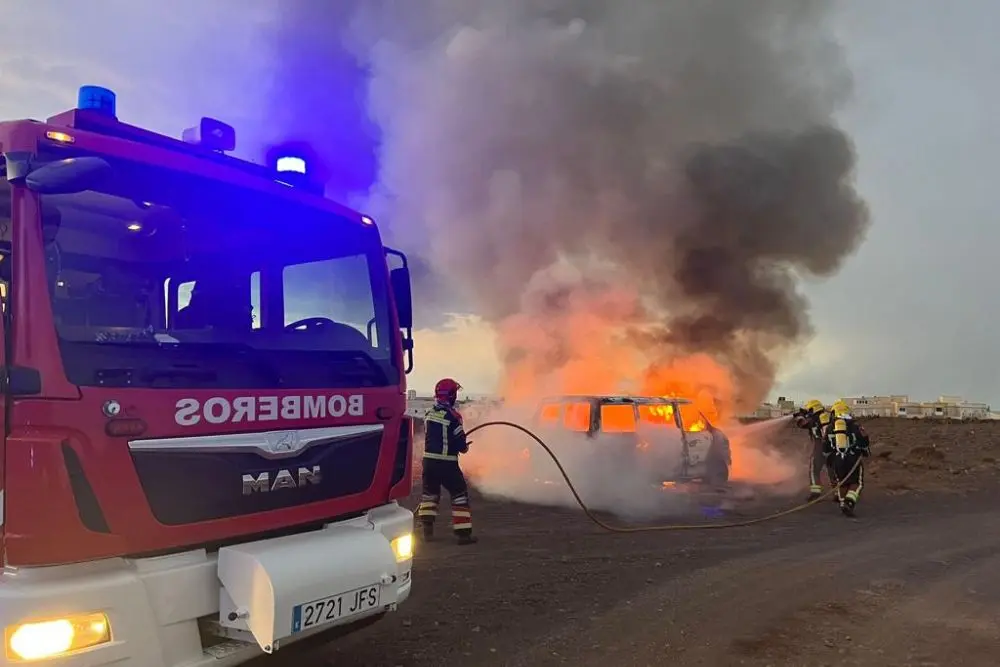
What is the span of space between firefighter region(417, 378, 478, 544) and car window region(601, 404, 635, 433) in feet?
10.1

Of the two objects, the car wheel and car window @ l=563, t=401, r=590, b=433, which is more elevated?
car window @ l=563, t=401, r=590, b=433

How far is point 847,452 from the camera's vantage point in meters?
10.5

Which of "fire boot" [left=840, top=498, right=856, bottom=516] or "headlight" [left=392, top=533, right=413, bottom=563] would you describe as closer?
"headlight" [left=392, top=533, right=413, bottom=563]

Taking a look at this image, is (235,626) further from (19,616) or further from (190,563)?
(19,616)

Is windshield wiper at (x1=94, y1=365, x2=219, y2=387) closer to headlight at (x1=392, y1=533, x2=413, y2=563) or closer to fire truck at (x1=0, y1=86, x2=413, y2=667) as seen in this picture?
fire truck at (x1=0, y1=86, x2=413, y2=667)

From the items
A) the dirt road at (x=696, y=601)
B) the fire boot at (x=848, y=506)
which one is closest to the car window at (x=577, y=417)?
the dirt road at (x=696, y=601)

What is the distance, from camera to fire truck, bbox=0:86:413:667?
8.59 feet

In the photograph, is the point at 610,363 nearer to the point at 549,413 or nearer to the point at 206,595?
the point at 549,413

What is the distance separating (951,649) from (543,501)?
6.42m

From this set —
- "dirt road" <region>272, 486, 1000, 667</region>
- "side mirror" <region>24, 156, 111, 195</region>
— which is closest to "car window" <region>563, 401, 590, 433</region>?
"dirt road" <region>272, 486, 1000, 667</region>

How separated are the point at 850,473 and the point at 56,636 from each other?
10116 millimetres

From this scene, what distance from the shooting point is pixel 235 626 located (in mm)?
2994

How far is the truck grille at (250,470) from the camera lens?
2.88 meters

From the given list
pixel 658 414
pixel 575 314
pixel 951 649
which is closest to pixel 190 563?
pixel 951 649
